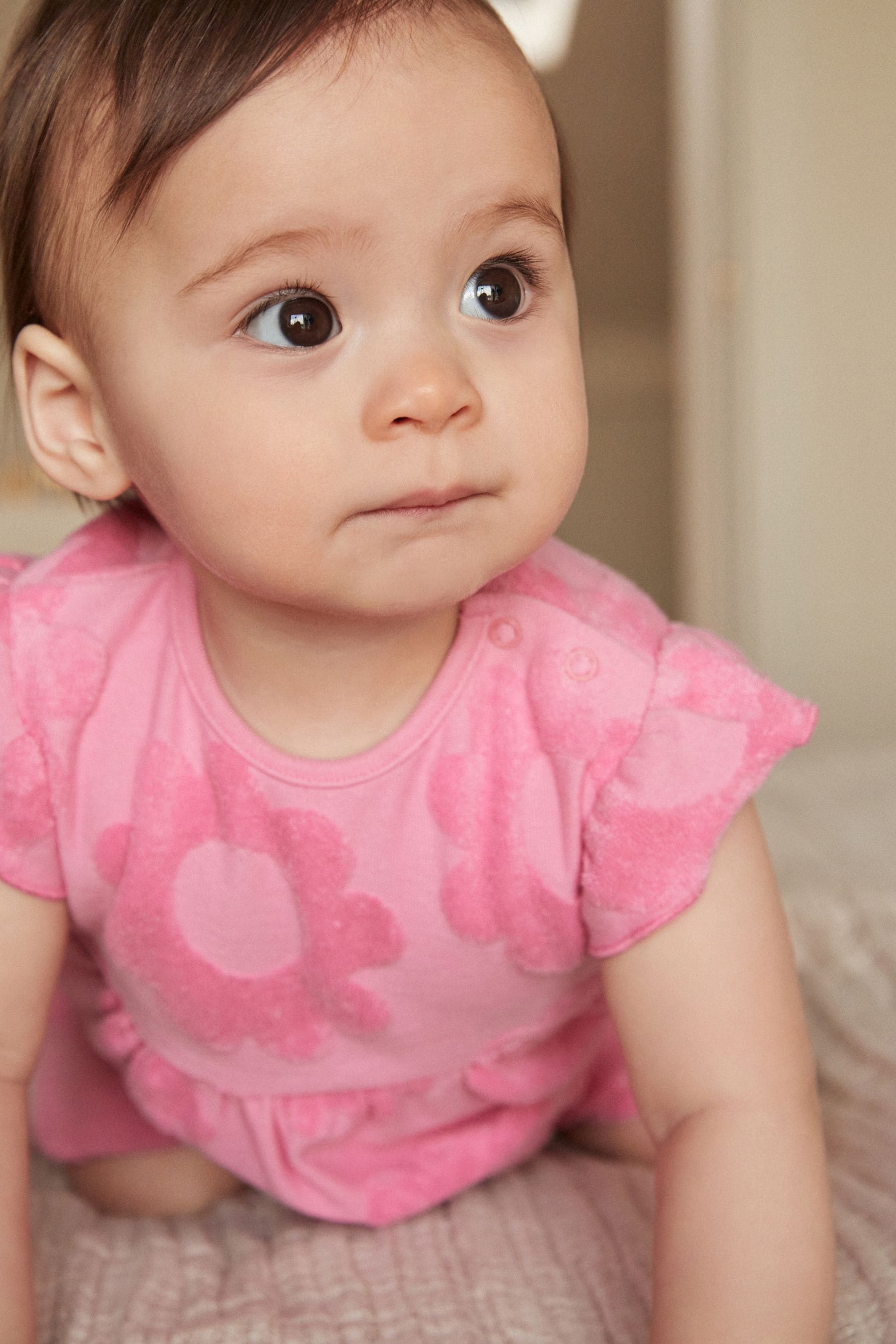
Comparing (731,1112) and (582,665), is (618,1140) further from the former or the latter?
(582,665)

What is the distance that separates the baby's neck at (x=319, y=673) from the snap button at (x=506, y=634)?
3 cm

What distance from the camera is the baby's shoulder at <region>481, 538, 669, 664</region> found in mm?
777

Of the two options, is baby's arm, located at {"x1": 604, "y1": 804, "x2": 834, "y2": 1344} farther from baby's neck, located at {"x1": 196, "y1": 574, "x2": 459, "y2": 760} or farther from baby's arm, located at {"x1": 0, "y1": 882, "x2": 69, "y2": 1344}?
baby's arm, located at {"x1": 0, "y1": 882, "x2": 69, "y2": 1344}

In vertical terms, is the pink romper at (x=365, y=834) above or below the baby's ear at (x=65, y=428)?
below

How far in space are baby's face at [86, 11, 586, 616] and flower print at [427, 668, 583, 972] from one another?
114mm

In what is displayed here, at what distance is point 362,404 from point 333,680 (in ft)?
0.66

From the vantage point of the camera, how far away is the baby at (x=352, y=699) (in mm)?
632

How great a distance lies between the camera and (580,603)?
2.62 ft

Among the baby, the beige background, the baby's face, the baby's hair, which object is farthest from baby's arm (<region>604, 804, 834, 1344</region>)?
the beige background

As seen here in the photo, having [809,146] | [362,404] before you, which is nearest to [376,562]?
[362,404]

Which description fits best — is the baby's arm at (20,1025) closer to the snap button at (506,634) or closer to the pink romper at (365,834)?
the pink romper at (365,834)

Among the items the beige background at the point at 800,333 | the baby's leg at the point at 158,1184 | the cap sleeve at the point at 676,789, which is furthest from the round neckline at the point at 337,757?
the beige background at the point at 800,333

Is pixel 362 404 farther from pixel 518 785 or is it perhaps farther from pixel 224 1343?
pixel 224 1343

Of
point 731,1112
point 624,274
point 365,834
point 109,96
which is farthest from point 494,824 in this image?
point 624,274
